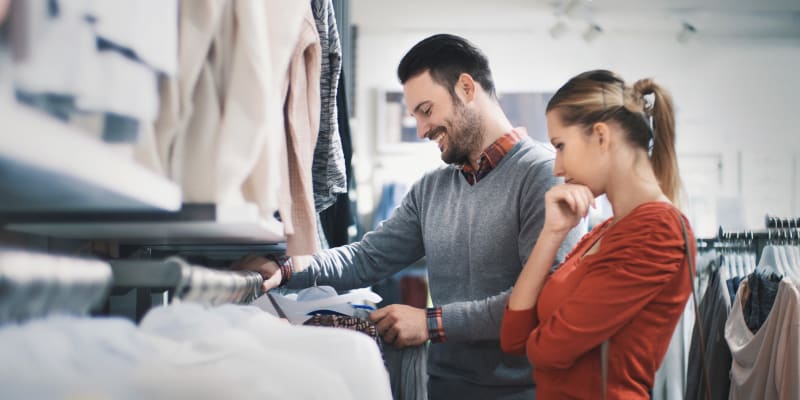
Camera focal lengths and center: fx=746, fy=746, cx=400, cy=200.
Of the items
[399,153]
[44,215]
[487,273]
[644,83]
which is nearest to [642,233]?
[644,83]

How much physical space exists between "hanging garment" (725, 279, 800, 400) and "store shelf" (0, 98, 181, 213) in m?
2.11

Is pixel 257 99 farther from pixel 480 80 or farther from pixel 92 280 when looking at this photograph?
pixel 480 80

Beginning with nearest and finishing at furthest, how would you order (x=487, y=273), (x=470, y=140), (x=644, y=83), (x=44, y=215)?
(x=44, y=215) < (x=644, y=83) < (x=487, y=273) < (x=470, y=140)

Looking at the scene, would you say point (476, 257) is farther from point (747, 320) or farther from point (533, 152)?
point (747, 320)

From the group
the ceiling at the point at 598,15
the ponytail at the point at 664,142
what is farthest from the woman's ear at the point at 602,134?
the ceiling at the point at 598,15

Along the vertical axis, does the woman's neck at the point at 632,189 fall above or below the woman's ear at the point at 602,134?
below

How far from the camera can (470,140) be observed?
1866 mm

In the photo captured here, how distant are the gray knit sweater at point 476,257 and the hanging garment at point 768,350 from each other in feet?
3.19

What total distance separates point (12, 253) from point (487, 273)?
1.32 meters

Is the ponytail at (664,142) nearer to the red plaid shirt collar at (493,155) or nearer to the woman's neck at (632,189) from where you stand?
the woman's neck at (632,189)

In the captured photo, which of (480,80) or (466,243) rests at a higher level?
(480,80)

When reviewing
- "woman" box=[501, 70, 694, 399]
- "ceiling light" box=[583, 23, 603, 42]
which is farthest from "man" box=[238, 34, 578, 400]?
"ceiling light" box=[583, 23, 603, 42]

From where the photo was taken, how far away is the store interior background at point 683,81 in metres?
5.25

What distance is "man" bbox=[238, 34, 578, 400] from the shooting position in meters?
1.60
